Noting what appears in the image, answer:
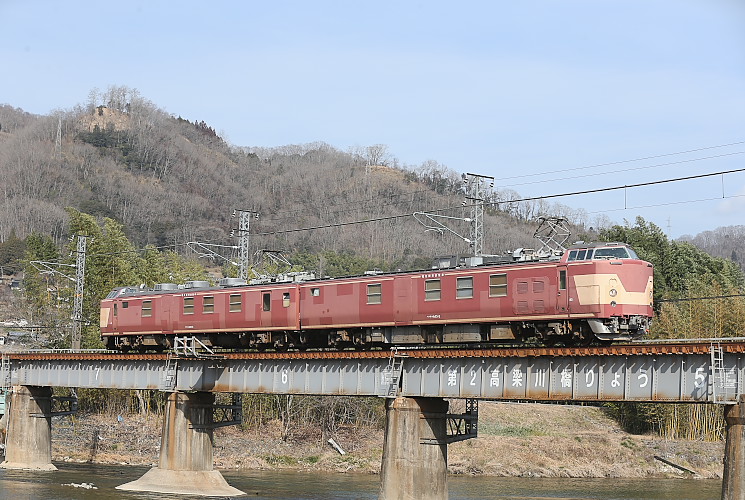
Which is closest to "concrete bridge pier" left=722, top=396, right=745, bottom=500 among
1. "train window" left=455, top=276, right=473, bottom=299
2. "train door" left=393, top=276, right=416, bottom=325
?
"train window" left=455, top=276, right=473, bottom=299

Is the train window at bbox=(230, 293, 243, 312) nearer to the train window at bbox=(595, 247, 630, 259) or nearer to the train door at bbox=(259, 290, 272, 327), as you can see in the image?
the train door at bbox=(259, 290, 272, 327)

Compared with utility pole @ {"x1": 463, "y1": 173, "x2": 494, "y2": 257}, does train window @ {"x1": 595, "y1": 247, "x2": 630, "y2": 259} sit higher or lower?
lower

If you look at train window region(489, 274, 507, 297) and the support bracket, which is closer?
train window region(489, 274, 507, 297)

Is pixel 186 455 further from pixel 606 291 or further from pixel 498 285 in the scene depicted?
pixel 606 291

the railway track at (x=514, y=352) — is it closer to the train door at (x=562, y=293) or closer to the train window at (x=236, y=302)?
the train door at (x=562, y=293)

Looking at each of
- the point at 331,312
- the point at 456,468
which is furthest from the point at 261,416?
the point at 331,312

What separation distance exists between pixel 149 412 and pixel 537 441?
30.9 metres

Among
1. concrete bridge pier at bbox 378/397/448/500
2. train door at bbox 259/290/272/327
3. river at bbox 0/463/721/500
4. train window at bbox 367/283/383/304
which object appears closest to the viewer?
concrete bridge pier at bbox 378/397/448/500

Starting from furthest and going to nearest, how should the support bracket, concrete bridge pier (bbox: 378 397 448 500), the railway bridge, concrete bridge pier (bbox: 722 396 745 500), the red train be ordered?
the support bracket < concrete bridge pier (bbox: 378 397 448 500) < the red train < the railway bridge < concrete bridge pier (bbox: 722 396 745 500)

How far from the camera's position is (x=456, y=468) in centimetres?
6819

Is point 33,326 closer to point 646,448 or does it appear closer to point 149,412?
point 149,412

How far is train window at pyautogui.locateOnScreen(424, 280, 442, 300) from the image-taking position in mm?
40156

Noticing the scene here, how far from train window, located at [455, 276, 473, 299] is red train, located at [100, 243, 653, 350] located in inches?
1.6

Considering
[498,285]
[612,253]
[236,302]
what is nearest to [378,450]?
[236,302]
